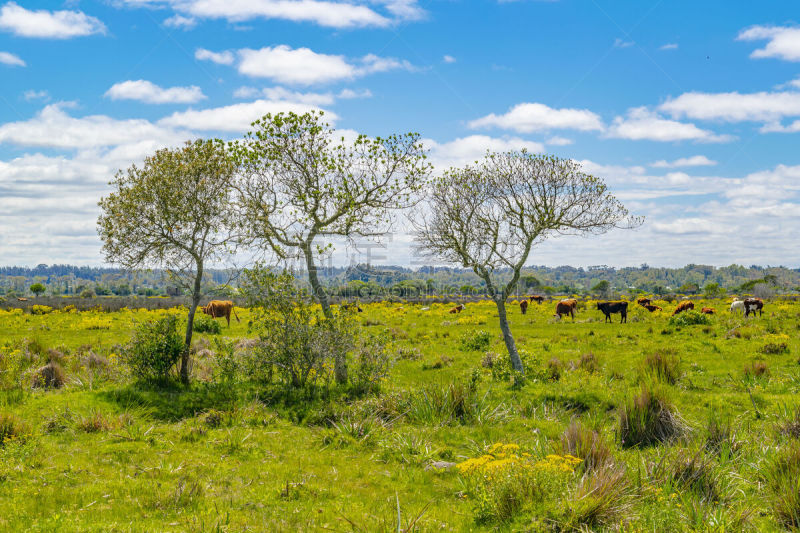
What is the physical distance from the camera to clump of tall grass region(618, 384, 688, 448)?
11.6 m

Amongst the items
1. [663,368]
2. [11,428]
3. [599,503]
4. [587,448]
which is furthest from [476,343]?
[11,428]

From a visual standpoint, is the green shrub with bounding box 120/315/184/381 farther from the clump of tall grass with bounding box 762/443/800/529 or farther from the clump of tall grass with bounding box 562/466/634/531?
the clump of tall grass with bounding box 762/443/800/529

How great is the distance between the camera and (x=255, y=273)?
1797 cm

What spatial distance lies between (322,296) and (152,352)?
6.17m

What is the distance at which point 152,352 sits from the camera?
1731 cm

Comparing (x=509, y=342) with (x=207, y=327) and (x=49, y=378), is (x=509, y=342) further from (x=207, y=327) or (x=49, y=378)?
(x=207, y=327)

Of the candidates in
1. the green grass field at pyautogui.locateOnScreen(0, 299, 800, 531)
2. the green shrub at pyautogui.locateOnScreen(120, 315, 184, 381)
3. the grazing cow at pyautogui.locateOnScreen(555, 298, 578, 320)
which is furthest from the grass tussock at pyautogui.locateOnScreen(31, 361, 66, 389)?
the grazing cow at pyautogui.locateOnScreen(555, 298, 578, 320)

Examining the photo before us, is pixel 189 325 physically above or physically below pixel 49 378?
above

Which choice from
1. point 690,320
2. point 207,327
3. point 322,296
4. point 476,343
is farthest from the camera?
point 207,327

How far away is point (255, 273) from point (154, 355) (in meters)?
4.45

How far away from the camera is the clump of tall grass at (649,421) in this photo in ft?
38.0

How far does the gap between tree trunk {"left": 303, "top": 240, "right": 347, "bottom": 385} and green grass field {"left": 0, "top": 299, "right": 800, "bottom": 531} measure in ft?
4.01

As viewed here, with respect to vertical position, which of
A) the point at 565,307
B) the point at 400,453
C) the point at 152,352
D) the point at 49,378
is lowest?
the point at 400,453

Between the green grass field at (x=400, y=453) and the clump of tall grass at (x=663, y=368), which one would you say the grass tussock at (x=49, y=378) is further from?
the clump of tall grass at (x=663, y=368)
